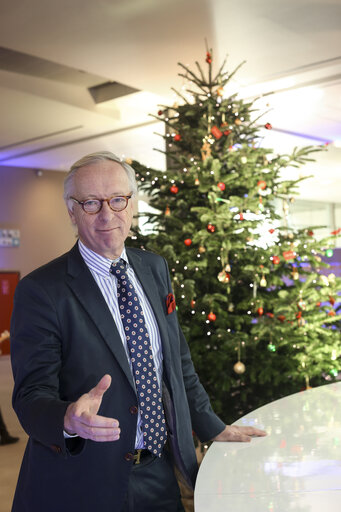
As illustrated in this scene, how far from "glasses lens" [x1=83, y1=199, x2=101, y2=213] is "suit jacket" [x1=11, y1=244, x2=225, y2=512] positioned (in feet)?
0.51

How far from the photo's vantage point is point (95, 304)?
180 cm

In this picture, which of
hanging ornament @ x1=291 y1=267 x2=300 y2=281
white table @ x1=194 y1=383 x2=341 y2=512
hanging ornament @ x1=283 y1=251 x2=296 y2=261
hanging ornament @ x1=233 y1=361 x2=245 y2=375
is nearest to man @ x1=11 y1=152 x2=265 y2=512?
white table @ x1=194 y1=383 x2=341 y2=512

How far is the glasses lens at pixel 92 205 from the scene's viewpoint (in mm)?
Result: 1849

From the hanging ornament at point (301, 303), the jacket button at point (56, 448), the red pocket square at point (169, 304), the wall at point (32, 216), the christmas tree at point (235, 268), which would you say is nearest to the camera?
the jacket button at point (56, 448)

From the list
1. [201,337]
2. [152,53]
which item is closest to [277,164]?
[201,337]

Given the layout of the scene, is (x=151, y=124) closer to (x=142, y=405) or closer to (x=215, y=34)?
(x=215, y=34)

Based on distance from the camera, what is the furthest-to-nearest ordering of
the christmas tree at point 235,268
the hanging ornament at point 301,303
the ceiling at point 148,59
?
the ceiling at point 148,59 → the hanging ornament at point 301,303 → the christmas tree at point 235,268

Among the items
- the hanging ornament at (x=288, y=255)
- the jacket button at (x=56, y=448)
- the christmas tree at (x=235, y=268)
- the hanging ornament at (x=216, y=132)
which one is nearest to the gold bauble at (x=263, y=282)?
the christmas tree at (x=235, y=268)

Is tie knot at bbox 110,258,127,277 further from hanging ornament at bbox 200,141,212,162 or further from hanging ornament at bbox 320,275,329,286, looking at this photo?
hanging ornament at bbox 320,275,329,286

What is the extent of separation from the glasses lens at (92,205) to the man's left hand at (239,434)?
0.75 meters

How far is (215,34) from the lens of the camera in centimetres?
635

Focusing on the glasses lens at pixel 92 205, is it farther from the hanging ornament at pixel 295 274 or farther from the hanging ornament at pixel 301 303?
the hanging ornament at pixel 295 274

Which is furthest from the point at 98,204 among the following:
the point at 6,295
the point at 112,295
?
the point at 6,295

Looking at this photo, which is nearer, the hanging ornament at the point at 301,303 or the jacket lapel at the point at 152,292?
the jacket lapel at the point at 152,292
